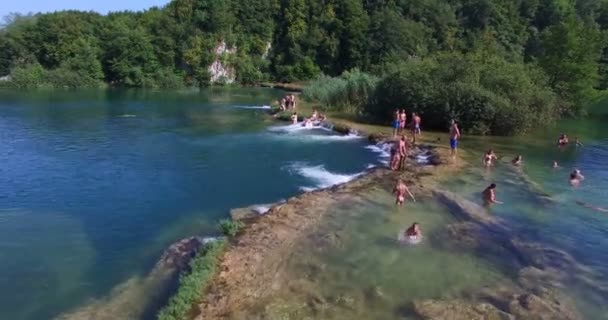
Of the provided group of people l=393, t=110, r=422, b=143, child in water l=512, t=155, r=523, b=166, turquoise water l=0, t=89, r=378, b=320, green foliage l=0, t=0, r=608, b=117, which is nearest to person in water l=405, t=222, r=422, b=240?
turquoise water l=0, t=89, r=378, b=320

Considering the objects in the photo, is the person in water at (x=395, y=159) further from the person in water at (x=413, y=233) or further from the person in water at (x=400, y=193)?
the person in water at (x=413, y=233)

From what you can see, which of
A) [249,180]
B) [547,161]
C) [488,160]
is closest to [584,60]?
[547,161]

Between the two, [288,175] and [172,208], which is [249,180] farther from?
[172,208]

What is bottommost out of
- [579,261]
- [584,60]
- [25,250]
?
[25,250]

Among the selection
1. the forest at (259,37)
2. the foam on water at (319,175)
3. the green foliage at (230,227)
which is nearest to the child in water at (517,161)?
the foam on water at (319,175)

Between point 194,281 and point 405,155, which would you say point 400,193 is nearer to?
point 405,155

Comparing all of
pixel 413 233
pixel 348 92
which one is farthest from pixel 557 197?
pixel 348 92
